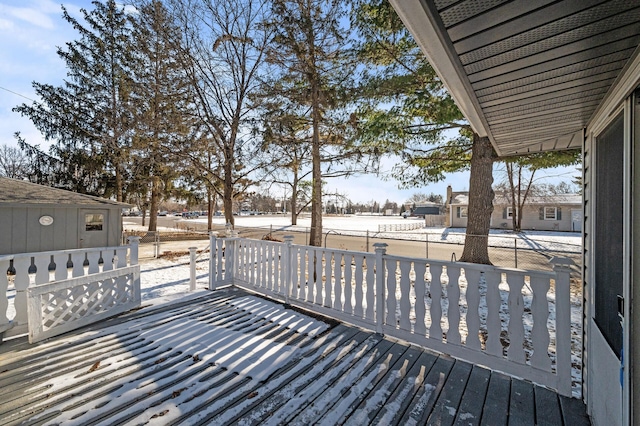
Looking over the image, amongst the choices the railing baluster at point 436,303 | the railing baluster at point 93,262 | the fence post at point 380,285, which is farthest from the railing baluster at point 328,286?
the railing baluster at point 93,262

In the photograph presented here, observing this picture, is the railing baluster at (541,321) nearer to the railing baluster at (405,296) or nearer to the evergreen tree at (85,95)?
the railing baluster at (405,296)

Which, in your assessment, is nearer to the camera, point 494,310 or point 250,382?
point 250,382

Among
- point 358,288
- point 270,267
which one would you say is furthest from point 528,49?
point 270,267

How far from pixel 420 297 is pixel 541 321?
90 centimetres

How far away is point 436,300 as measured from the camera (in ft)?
8.29

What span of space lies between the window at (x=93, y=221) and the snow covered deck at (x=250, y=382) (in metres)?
7.42

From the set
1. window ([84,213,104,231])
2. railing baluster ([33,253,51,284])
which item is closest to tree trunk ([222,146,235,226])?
window ([84,213,104,231])

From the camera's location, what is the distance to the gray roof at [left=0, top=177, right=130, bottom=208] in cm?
699

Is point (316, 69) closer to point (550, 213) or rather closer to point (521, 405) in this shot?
point (521, 405)

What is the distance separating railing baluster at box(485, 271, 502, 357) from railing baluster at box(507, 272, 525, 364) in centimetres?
9

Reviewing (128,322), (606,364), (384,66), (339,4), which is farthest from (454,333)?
(339,4)

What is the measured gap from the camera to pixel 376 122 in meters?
6.16

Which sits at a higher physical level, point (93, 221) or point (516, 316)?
point (93, 221)

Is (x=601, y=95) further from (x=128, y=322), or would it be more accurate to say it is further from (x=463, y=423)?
(x=128, y=322)
